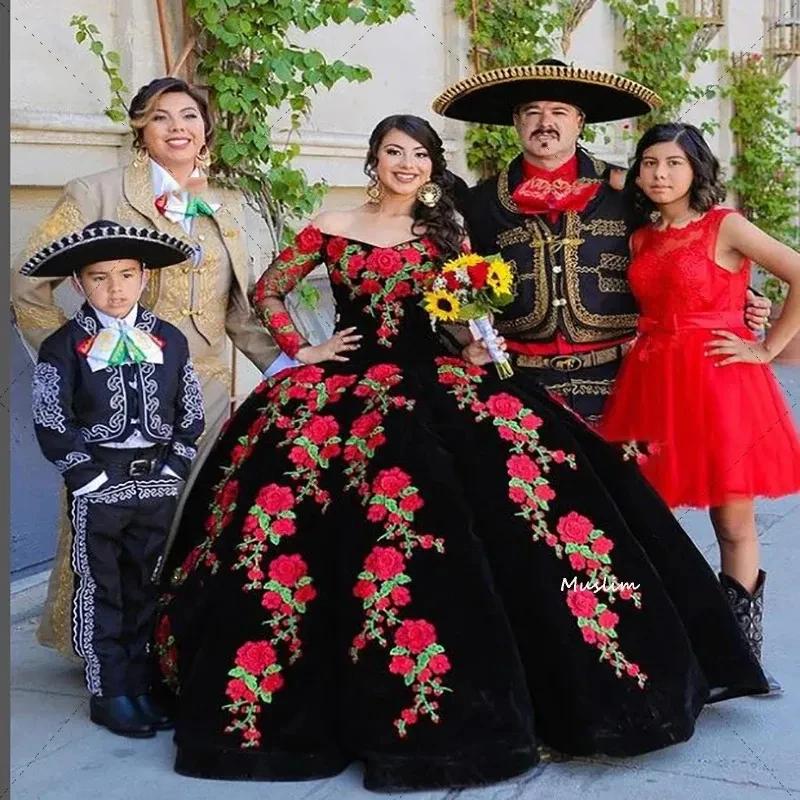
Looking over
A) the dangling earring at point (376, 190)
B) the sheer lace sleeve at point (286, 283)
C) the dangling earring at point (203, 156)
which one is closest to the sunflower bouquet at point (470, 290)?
the dangling earring at point (376, 190)

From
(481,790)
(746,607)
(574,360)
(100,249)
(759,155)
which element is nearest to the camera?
(481,790)

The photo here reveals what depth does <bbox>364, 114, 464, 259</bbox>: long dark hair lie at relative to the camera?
388cm

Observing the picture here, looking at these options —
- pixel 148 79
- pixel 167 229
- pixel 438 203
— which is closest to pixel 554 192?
pixel 438 203

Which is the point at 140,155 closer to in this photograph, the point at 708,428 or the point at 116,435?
the point at 116,435

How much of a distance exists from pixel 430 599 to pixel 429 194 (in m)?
1.20

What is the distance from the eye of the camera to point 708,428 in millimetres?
3963

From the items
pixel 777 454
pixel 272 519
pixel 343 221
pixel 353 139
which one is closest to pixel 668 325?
pixel 777 454

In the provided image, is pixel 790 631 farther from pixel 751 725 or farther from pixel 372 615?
pixel 372 615

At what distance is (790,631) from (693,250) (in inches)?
55.4

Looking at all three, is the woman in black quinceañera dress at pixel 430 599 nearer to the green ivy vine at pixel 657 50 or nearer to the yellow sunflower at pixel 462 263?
the yellow sunflower at pixel 462 263

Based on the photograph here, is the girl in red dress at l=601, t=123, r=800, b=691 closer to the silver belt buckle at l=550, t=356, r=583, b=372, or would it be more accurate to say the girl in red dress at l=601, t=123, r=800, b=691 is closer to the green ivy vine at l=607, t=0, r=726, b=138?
the silver belt buckle at l=550, t=356, r=583, b=372

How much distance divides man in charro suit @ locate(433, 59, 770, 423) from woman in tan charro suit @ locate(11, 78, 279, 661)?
2.56 ft

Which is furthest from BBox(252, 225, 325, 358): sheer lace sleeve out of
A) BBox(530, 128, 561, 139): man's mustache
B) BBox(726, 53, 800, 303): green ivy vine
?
BBox(726, 53, 800, 303): green ivy vine

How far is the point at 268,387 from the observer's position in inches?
155
